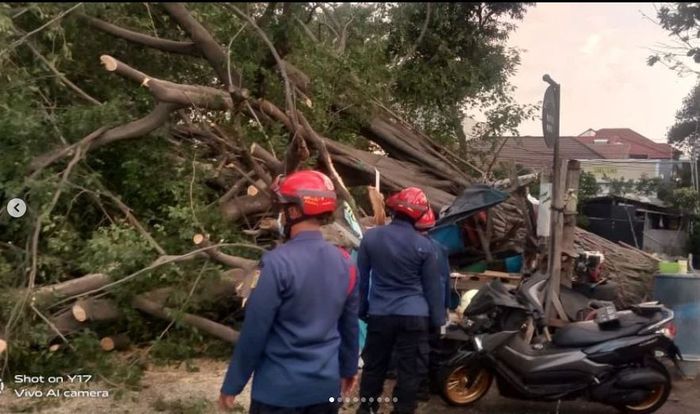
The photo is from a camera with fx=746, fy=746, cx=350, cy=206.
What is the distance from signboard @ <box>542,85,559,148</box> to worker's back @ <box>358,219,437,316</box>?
144 centimetres

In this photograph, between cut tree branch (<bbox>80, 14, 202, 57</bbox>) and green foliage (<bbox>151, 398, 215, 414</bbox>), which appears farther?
cut tree branch (<bbox>80, 14, 202, 57</bbox>)

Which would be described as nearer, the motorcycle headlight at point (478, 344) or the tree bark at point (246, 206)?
the motorcycle headlight at point (478, 344)

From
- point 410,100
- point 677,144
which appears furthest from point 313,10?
→ point 677,144

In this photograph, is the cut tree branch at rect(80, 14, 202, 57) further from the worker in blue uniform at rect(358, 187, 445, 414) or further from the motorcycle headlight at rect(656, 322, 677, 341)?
the motorcycle headlight at rect(656, 322, 677, 341)

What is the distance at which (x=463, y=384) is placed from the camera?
5.57 meters

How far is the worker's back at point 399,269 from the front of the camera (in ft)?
16.2

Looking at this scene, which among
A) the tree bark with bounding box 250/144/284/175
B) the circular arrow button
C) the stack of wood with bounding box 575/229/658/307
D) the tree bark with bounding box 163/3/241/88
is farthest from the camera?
the stack of wood with bounding box 575/229/658/307

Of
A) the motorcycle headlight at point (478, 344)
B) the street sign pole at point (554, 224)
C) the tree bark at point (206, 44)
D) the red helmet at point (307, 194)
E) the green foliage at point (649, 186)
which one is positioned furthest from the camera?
the green foliage at point (649, 186)

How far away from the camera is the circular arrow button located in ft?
19.4

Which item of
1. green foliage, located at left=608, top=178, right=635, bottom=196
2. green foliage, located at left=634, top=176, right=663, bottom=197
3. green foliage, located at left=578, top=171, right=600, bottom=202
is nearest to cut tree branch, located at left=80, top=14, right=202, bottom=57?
green foliage, located at left=578, top=171, right=600, bottom=202

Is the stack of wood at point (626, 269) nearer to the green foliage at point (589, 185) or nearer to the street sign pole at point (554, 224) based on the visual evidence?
the street sign pole at point (554, 224)

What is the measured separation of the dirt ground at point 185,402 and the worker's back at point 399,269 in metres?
0.94

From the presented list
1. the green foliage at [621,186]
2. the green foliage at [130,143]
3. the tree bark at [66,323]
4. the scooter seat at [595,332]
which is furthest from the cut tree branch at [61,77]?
the green foliage at [621,186]

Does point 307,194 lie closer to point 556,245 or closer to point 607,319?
point 607,319
